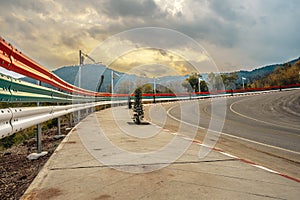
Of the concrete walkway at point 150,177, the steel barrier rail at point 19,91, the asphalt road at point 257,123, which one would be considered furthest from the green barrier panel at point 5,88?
the asphalt road at point 257,123

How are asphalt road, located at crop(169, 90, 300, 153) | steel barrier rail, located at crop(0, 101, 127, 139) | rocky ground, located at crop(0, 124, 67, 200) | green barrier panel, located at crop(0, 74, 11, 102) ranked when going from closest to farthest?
steel barrier rail, located at crop(0, 101, 127, 139), green barrier panel, located at crop(0, 74, 11, 102), rocky ground, located at crop(0, 124, 67, 200), asphalt road, located at crop(169, 90, 300, 153)

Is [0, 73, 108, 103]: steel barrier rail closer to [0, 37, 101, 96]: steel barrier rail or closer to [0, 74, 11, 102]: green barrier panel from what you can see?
[0, 74, 11, 102]: green barrier panel

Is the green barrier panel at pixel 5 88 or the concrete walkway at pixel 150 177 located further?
the green barrier panel at pixel 5 88

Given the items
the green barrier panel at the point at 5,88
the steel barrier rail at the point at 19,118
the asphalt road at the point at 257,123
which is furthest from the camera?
the asphalt road at the point at 257,123

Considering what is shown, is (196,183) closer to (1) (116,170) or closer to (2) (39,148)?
(1) (116,170)

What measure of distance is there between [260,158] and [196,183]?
311 cm

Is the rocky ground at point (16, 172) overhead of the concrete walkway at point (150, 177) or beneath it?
beneath

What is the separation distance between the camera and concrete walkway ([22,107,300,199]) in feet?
9.74

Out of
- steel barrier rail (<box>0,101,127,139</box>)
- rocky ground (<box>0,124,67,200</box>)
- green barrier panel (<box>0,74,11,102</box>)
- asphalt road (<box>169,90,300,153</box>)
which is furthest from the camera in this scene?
asphalt road (<box>169,90,300,153</box>)

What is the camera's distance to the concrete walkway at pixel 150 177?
2969 millimetres

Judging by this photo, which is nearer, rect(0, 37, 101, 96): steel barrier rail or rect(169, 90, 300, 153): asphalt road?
rect(0, 37, 101, 96): steel barrier rail

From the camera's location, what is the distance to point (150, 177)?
3549 mm

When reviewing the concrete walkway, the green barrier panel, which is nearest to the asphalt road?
the concrete walkway

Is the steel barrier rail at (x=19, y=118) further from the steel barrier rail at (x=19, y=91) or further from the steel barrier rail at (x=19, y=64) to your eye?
the steel barrier rail at (x=19, y=64)
